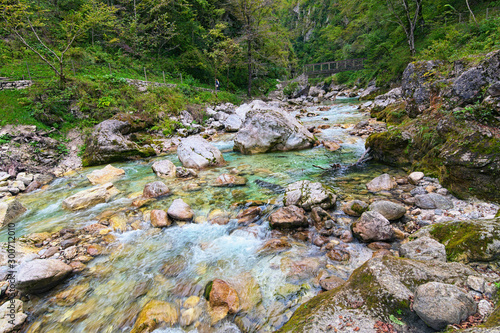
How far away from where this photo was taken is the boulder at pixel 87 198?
234 inches

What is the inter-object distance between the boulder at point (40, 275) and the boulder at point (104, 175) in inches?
181

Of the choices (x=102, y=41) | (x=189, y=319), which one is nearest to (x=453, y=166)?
(x=189, y=319)

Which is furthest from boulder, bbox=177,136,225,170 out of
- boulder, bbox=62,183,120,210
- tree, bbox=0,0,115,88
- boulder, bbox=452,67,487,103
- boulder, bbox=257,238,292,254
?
tree, bbox=0,0,115,88

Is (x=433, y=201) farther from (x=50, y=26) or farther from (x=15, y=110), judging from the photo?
(x=50, y=26)

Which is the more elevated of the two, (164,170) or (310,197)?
(164,170)

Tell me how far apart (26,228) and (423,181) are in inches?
Result: 373

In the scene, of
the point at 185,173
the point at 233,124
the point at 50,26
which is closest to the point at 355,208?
the point at 185,173

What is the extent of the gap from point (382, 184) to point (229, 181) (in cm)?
427

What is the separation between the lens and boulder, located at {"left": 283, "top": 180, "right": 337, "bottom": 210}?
5086mm

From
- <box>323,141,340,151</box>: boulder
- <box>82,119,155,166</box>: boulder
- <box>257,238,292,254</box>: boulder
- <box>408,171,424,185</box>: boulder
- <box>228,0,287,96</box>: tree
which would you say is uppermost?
<box>228,0,287,96</box>: tree

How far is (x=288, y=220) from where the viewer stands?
15.1ft

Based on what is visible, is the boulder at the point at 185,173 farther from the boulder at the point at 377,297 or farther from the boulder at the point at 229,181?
the boulder at the point at 377,297

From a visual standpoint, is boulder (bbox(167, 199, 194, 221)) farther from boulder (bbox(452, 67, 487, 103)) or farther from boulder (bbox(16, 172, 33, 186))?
boulder (bbox(452, 67, 487, 103))

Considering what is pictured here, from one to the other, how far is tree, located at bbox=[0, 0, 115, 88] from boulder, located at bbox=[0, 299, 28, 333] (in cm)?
1385
